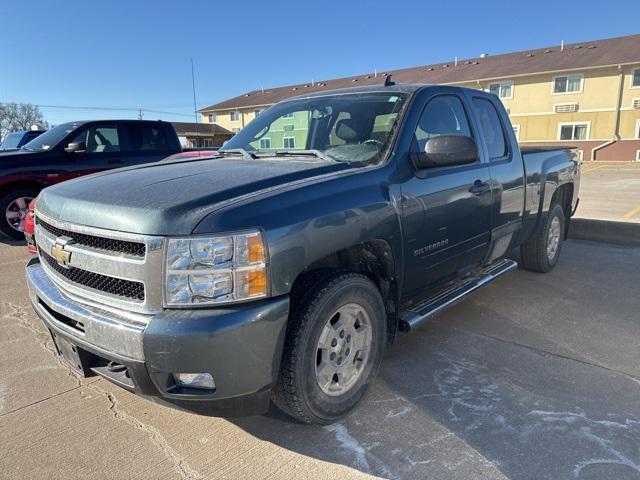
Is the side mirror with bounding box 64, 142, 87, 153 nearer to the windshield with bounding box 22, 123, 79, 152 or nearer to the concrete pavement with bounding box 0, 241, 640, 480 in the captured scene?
the windshield with bounding box 22, 123, 79, 152

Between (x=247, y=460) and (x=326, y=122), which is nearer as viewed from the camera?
(x=247, y=460)

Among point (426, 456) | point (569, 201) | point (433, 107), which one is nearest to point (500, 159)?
point (433, 107)

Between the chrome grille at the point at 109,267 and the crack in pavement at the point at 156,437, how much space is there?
0.84 meters

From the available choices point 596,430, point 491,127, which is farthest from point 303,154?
point 596,430

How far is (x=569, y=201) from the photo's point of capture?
→ 5.86 meters

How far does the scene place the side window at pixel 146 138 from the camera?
8406 millimetres

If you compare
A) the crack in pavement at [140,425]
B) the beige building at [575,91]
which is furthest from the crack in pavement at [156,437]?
the beige building at [575,91]

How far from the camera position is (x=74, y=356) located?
2445mm

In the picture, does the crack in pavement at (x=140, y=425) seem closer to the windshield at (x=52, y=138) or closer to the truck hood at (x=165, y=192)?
the truck hood at (x=165, y=192)

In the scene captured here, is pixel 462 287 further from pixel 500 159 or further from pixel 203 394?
pixel 203 394

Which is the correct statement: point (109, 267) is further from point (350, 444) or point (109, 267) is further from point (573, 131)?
point (573, 131)

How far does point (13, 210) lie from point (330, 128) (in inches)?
250

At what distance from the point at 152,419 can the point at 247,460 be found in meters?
0.72

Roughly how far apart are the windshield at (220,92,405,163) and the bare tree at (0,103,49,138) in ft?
240
